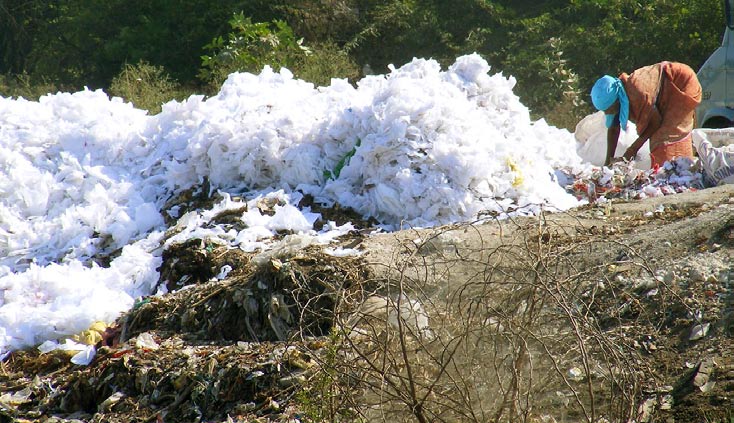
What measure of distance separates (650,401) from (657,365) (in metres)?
0.28

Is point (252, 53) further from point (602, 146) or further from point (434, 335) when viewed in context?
point (434, 335)

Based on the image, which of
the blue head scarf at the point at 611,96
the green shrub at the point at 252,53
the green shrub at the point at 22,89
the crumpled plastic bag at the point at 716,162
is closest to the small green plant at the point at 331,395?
the crumpled plastic bag at the point at 716,162

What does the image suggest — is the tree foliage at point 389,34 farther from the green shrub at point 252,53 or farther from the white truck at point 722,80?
the white truck at point 722,80

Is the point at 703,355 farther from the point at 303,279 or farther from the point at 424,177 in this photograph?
the point at 424,177

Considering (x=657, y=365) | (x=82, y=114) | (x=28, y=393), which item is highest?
(x=82, y=114)

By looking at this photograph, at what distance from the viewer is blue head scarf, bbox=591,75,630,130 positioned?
23.3 ft

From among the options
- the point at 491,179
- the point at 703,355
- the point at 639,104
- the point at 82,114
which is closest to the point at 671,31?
the point at 639,104

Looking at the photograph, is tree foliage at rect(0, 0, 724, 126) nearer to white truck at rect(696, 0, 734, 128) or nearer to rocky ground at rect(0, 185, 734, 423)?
white truck at rect(696, 0, 734, 128)

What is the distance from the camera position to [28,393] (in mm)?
4398

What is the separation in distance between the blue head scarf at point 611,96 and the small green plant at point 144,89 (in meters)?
4.81

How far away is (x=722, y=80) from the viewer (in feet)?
26.7

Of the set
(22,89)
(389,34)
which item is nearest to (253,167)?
(22,89)

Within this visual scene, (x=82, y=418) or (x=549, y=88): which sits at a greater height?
(x=82, y=418)

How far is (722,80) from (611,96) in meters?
1.66
